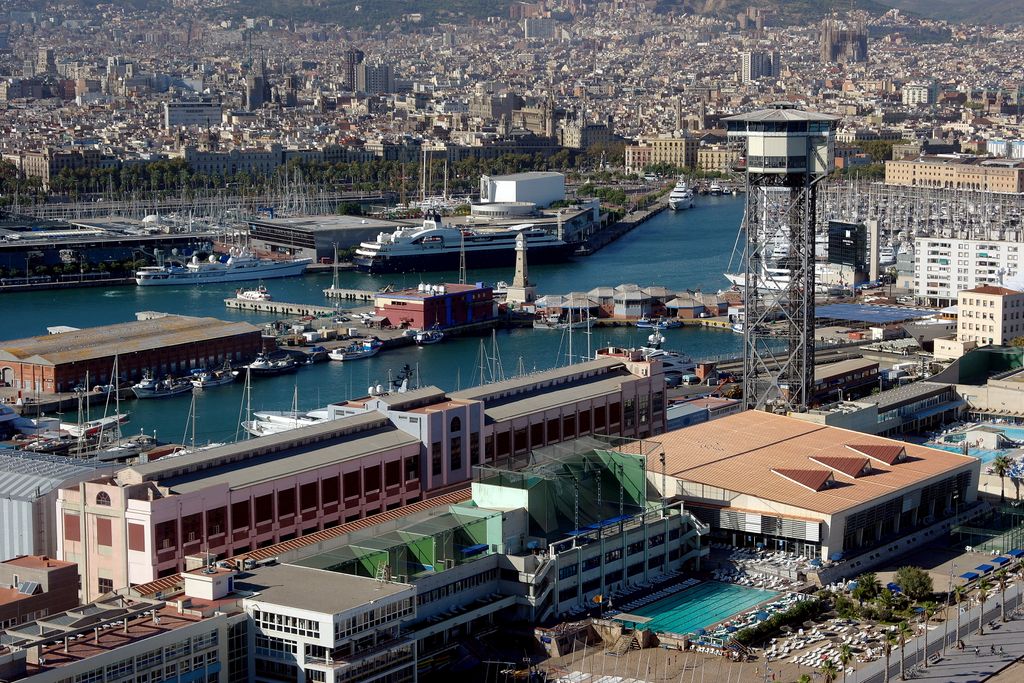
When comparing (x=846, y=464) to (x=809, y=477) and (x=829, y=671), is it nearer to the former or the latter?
(x=809, y=477)

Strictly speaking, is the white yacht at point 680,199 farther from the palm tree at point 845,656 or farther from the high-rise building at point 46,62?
the high-rise building at point 46,62

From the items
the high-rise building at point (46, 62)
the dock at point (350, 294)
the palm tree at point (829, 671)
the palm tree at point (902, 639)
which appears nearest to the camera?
the palm tree at point (829, 671)

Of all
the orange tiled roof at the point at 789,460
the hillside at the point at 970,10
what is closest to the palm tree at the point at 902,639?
the orange tiled roof at the point at 789,460

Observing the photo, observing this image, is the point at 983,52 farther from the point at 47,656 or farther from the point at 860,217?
the point at 47,656

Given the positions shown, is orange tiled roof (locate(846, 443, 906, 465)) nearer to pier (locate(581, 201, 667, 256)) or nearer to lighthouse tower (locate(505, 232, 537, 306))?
lighthouse tower (locate(505, 232, 537, 306))

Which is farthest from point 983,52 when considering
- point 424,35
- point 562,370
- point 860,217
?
point 562,370

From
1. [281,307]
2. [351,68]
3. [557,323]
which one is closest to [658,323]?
[557,323]

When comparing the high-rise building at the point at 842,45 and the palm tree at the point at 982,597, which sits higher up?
the high-rise building at the point at 842,45
